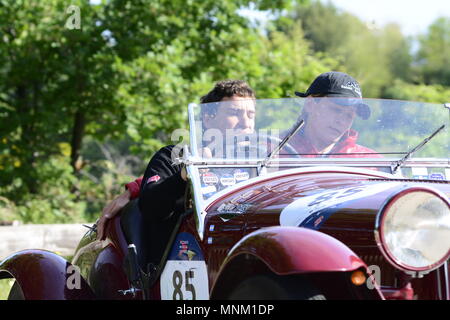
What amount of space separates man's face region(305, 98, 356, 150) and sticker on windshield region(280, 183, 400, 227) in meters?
0.74

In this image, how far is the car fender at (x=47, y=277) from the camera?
3.88m

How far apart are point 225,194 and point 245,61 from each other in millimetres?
9264

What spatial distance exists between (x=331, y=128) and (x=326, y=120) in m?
0.05

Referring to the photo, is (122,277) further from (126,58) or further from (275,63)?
(275,63)

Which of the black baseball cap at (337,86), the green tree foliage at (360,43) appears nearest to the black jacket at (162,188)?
the black baseball cap at (337,86)

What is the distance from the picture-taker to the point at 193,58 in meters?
12.3

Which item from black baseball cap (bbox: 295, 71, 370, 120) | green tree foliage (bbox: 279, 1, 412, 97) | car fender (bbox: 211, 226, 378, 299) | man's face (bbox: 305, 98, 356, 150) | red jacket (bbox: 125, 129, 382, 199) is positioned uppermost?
green tree foliage (bbox: 279, 1, 412, 97)

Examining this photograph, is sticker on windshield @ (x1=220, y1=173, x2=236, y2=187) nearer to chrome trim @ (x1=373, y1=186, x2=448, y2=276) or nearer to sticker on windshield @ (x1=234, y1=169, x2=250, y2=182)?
sticker on windshield @ (x1=234, y1=169, x2=250, y2=182)

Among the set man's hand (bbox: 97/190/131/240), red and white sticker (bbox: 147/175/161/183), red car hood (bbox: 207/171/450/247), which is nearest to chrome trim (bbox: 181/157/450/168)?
red car hood (bbox: 207/171/450/247)

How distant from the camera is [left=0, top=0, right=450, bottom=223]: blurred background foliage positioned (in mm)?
11734

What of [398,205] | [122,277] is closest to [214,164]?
[122,277]

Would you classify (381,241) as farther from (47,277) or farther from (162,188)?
(47,277)

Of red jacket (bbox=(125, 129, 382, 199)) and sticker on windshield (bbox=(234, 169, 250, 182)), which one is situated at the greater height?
red jacket (bbox=(125, 129, 382, 199))
